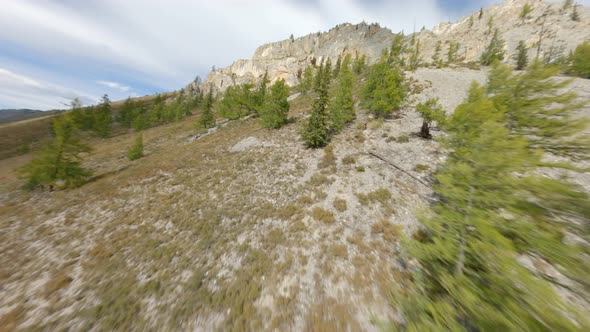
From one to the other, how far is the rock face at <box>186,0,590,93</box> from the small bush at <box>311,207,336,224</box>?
6807 cm

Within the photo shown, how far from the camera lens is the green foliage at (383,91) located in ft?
79.3

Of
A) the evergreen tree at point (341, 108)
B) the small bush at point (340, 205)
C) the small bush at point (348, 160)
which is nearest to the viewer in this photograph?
the small bush at point (340, 205)

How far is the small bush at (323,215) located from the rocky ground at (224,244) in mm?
108

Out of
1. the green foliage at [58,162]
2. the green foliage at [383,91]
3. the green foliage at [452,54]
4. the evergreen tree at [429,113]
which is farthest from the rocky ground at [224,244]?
the green foliage at [452,54]

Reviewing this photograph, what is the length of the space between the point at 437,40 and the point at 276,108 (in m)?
137

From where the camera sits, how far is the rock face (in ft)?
222

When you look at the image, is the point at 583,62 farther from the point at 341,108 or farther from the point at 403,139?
the point at 341,108

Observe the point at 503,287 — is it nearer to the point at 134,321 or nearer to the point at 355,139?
the point at 134,321

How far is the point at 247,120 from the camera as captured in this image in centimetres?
4088

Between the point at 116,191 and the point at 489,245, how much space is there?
80.1 feet

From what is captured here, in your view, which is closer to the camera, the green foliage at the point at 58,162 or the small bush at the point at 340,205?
the small bush at the point at 340,205

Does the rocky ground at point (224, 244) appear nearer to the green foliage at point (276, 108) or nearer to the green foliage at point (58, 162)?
the green foliage at point (58, 162)

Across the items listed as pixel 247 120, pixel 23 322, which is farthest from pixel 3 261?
pixel 247 120

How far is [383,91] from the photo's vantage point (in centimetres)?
2448
